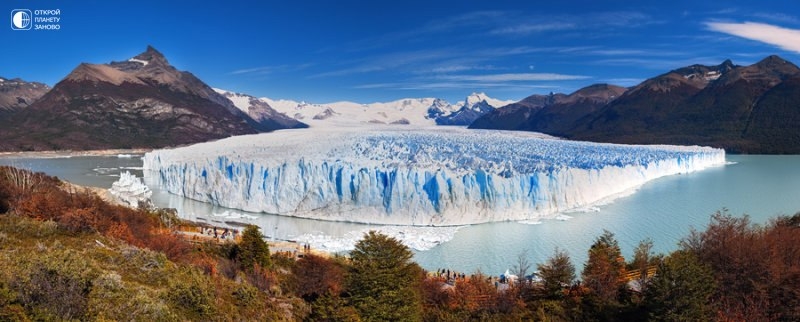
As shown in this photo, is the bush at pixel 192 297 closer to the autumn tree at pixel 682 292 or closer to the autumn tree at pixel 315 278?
the autumn tree at pixel 315 278

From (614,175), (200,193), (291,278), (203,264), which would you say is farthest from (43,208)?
(614,175)

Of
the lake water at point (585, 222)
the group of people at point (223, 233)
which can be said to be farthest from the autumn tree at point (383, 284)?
the group of people at point (223, 233)

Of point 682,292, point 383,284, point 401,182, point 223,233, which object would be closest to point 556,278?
point 682,292

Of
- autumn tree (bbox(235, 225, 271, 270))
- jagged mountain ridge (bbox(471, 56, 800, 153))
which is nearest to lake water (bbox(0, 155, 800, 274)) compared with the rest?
autumn tree (bbox(235, 225, 271, 270))

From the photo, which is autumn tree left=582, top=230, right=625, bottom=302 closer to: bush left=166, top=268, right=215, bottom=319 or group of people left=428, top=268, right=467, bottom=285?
group of people left=428, top=268, right=467, bottom=285

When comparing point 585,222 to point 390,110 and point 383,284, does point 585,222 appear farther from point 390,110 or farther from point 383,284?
point 390,110

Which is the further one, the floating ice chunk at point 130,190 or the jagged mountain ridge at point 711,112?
the jagged mountain ridge at point 711,112
